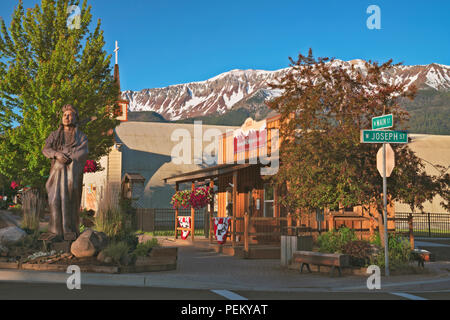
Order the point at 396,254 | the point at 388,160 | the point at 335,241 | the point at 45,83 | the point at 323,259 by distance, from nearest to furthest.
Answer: the point at 323,259, the point at 388,160, the point at 396,254, the point at 335,241, the point at 45,83

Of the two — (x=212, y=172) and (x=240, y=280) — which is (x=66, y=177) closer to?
(x=240, y=280)

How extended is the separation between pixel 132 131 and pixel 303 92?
29210 millimetres

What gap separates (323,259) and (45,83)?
13059mm

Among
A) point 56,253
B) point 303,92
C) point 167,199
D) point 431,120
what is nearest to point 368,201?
point 303,92

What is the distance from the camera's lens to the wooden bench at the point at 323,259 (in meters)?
12.3

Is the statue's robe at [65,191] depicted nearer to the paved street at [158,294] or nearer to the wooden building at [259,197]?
the paved street at [158,294]

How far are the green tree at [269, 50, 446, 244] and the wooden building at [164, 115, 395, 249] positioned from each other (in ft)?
8.24

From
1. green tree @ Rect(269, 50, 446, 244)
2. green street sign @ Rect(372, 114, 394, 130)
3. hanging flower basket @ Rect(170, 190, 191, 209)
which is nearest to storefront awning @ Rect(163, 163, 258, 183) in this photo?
hanging flower basket @ Rect(170, 190, 191, 209)

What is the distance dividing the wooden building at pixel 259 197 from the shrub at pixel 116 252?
18.7ft

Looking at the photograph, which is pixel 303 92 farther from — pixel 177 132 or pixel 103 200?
pixel 177 132

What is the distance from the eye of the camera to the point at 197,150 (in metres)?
43.6

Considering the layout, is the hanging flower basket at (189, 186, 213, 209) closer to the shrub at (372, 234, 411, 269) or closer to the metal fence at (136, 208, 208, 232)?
the metal fence at (136, 208, 208, 232)

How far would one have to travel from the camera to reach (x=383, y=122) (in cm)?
1225

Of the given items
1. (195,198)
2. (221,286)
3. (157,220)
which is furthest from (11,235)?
(157,220)
